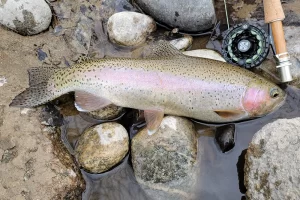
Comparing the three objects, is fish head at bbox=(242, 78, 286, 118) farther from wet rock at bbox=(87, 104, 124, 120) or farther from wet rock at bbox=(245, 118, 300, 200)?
wet rock at bbox=(87, 104, 124, 120)

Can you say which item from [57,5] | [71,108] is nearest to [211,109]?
[71,108]

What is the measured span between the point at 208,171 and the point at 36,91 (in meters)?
2.11

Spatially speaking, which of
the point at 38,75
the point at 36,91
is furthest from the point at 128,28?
the point at 36,91

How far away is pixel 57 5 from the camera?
15.7 ft

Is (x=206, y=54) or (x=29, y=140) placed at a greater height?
A: (x=206, y=54)

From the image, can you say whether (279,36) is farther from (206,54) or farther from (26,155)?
(26,155)

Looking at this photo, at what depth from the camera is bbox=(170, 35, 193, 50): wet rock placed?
14.9 feet

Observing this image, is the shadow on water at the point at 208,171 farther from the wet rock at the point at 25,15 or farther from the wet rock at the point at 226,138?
the wet rock at the point at 25,15

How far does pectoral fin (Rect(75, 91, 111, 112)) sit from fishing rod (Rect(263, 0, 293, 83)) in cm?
195

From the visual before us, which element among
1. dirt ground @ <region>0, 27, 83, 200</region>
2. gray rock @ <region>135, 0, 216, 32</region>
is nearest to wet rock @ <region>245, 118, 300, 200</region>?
gray rock @ <region>135, 0, 216, 32</region>

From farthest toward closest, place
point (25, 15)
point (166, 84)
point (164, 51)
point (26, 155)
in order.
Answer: point (25, 15) → point (164, 51) → point (166, 84) → point (26, 155)

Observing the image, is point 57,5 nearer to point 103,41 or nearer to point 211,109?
point 103,41

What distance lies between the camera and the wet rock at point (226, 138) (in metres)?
4.09

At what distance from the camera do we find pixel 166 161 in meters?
3.90
